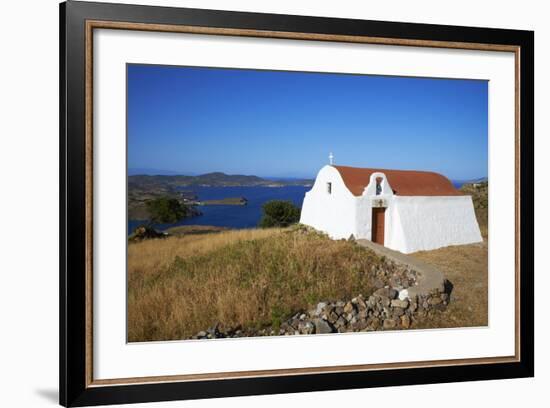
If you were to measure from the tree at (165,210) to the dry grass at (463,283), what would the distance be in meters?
2.04

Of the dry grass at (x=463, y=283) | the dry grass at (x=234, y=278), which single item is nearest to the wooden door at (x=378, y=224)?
the dry grass at (x=234, y=278)

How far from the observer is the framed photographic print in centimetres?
529

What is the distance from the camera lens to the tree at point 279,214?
18.6 ft

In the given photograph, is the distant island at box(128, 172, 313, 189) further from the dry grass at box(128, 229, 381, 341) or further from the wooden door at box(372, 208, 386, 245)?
the wooden door at box(372, 208, 386, 245)

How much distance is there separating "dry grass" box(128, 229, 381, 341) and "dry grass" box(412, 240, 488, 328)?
1.98ft

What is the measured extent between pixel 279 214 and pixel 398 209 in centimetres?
110

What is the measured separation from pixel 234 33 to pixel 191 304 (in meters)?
2.17

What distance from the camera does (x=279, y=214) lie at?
5699mm

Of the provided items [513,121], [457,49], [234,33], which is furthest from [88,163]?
[513,121]

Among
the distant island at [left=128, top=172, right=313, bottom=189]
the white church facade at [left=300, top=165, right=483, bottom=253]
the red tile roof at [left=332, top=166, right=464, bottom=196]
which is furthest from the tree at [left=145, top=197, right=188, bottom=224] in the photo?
the red tile roof at [left=332, top=166, right=464, bottom=196]

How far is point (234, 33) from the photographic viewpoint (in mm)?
5469

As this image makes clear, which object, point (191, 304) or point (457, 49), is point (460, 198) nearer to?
point (457, 49)

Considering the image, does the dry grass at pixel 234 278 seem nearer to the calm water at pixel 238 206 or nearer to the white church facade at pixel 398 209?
the calm water at pixel 238 206

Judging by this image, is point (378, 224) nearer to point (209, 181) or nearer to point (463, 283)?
point (463, 283)
